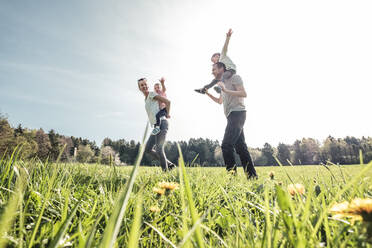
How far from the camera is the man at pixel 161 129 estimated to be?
Answer: 4.25m

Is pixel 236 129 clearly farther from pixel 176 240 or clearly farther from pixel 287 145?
pixel 287 145

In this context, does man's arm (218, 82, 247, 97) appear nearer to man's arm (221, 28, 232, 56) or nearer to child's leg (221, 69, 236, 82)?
child's leg (221, 69, 236, 82)

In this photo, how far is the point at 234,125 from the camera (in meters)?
3.75

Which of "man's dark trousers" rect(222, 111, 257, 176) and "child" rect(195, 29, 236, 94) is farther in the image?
"child" rect(195, 29, 236, 94)

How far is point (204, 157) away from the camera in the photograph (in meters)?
57.8

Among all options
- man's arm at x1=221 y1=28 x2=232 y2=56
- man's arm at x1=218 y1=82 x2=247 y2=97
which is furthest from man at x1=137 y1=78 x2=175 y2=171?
man's arm at x1=221 y1=28 x2=232 y2=56

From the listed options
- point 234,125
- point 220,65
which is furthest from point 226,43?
point 234,125

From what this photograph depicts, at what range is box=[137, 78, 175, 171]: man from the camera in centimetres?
425

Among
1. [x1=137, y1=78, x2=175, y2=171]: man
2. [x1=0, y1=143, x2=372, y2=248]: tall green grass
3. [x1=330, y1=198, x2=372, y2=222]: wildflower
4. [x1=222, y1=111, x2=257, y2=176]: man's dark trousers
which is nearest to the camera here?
[x1=0, y1=143, x2=372, y2=248]: tall green grass

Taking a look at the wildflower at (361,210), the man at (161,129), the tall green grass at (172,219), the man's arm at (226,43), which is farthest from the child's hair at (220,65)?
the wildflower at (361,210)

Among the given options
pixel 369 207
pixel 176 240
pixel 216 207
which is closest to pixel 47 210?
pixel 176 240

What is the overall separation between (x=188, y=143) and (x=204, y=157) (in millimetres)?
8047

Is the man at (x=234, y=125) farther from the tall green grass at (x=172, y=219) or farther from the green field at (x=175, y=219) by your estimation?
the green field at (x=175, y=219)

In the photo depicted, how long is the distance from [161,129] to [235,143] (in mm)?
1625
